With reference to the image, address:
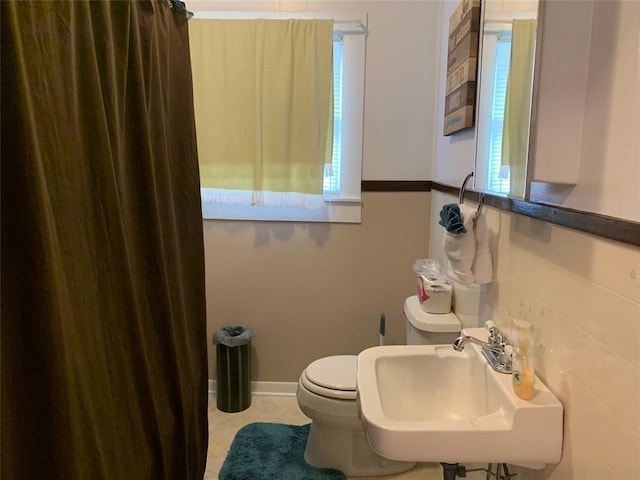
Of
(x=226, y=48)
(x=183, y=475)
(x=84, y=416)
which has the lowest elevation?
(x=183, y=475)

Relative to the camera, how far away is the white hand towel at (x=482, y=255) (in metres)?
1.50

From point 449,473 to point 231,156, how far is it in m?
1.74

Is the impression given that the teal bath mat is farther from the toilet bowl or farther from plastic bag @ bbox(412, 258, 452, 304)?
plastic bag @ bbox(412, 258, 452, 304)

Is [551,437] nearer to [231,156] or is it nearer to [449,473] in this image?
[449,473]

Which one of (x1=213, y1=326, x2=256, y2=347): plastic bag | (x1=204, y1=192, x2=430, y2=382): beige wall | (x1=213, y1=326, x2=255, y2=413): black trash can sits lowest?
(x1=213, y1=326, x2=255, y2=413): black trash can

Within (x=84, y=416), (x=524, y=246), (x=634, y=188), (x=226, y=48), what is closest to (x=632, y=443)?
(x=634, y=188)

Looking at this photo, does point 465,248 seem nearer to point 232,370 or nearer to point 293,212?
point 293,212

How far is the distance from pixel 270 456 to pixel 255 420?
34cm

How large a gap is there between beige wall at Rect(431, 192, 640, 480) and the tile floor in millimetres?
907

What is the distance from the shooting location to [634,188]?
853 millimetres

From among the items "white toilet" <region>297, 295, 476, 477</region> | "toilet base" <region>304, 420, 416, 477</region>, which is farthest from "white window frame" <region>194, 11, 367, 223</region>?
"toilet base" <region>304, 420, 416, 477</region>

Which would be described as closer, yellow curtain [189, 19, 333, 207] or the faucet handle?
the faucet handle

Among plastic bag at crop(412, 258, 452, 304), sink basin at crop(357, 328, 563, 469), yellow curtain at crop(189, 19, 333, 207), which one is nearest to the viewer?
sink basin at crop(357, 328, 563, 469)

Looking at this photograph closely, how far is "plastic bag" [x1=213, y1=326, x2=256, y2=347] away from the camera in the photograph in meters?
2.50
